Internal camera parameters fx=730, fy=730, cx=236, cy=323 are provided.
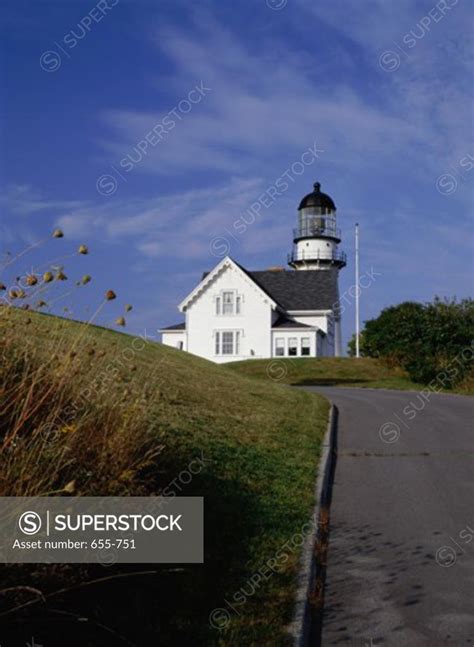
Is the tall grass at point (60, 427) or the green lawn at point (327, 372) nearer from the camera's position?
the tall grass at point (60, 427)

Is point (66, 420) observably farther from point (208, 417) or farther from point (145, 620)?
point (208, 417)

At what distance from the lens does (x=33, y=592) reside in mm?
5367

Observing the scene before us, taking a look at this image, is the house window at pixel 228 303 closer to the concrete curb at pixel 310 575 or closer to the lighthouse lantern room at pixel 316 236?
the lighthouse lantern room at pixel 316 236

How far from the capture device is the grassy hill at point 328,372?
3581 cm

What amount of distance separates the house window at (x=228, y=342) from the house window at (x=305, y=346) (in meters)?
4.52

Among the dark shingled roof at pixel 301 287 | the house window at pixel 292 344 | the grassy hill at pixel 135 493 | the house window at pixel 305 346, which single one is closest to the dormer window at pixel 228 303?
the dark shingled roof at pixel 301 287

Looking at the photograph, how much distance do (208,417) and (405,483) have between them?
3859 millimetres

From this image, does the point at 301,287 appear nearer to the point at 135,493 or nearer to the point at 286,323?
the point at 286,323

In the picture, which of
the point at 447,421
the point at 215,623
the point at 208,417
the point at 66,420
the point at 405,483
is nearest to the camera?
the point at 215,623

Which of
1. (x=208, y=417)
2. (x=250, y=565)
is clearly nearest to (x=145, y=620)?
(x=250, y=565)

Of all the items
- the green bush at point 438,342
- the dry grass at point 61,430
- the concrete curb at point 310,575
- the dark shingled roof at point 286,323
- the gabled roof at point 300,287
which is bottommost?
the concrete curb at point 310,575

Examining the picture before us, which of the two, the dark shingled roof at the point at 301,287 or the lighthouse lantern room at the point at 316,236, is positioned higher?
the lighthouse lantern room at the point at 316,236

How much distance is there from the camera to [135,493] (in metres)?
7.07

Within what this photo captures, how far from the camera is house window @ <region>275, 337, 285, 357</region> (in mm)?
51125
